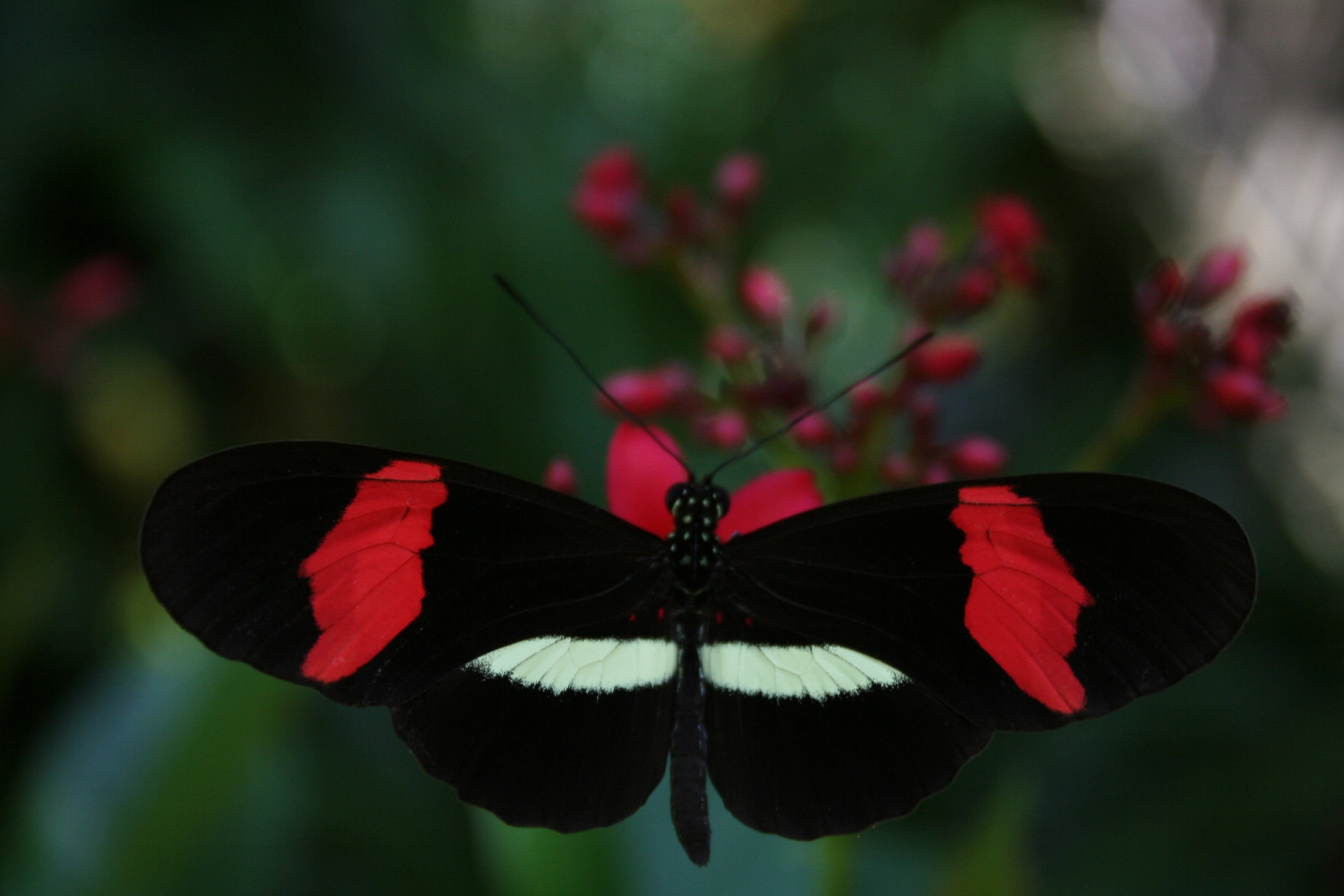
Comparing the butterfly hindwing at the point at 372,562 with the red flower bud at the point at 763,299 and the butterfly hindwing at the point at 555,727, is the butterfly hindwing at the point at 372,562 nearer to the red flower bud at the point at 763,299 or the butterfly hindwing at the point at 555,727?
the butterfly hindwing at the point at 555,727

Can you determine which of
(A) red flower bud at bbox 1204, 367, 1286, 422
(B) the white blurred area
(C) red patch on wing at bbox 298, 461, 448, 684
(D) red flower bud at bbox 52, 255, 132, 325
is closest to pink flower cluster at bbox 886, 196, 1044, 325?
(A) red flower bud at bbox 1204, 367, 1286, 422

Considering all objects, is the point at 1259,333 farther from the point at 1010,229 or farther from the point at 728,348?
the point at 728,348

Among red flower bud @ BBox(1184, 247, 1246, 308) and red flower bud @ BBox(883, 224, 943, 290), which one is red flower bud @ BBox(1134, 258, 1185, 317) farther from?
red flower bud @ BBox(883, 224, 943, 290)

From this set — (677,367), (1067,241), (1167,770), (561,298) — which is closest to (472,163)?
(561,298)

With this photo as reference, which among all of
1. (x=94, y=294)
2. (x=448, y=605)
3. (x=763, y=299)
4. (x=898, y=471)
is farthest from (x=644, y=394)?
(x=94, y=294)

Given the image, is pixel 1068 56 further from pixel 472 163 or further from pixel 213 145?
pixel 213 145

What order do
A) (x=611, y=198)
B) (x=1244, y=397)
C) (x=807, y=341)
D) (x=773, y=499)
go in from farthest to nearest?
(x=611, y=198) → (x=807, y=341) → (x=1244, y=397) → (x=773, y=499)
